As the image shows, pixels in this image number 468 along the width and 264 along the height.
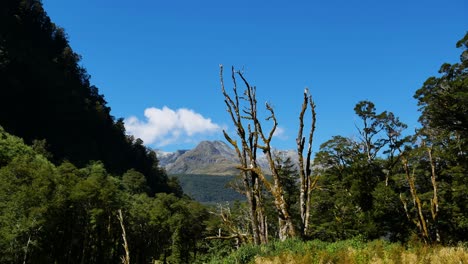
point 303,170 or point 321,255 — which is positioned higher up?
point 303,170

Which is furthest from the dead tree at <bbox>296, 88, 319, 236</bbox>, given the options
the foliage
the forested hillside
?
the foliage

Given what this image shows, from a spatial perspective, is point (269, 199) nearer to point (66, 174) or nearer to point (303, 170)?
point (66, 174)

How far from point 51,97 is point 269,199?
7117 centimetres

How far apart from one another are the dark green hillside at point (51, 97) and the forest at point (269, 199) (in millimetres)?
556

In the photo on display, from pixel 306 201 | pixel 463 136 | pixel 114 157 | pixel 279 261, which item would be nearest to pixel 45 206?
pixel 306 201

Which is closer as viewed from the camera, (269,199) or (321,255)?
(321,255)

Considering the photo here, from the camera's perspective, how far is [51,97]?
9562 cm

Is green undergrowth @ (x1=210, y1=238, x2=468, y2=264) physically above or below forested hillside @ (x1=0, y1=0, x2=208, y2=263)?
below

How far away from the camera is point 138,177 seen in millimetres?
92812

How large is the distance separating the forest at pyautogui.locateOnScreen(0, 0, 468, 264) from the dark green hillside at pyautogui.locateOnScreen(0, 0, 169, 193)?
556mm

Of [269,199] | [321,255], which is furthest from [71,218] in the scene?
[321,255]

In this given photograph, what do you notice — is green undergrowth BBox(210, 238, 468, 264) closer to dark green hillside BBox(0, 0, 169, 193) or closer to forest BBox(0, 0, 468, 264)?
forest BBox(0, 0, 468, 264)

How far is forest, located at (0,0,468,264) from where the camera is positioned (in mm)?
13859

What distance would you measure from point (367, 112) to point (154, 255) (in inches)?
1821
